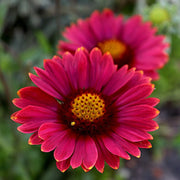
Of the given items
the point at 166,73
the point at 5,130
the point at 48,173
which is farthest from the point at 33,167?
the point at 166,73

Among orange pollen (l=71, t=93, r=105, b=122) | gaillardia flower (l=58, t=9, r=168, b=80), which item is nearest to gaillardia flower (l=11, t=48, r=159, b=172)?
orange pollen (l=71, t=93, r=105, b=122)

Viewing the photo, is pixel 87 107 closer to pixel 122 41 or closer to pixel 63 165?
pixel 63 165

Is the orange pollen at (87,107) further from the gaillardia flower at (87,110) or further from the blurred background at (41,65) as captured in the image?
the blurred background at (41,65)

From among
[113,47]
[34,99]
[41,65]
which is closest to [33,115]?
[34,99]

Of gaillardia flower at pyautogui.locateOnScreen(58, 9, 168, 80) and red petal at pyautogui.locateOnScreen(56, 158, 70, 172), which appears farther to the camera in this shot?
gaillardia flower at pyautogui.locateOnScreen(58, 9, 168, 80)

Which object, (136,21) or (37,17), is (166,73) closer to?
(136,21)

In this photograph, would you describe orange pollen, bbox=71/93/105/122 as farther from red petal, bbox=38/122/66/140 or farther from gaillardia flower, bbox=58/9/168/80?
gaillardia flower, bbox=58/9/168/80
